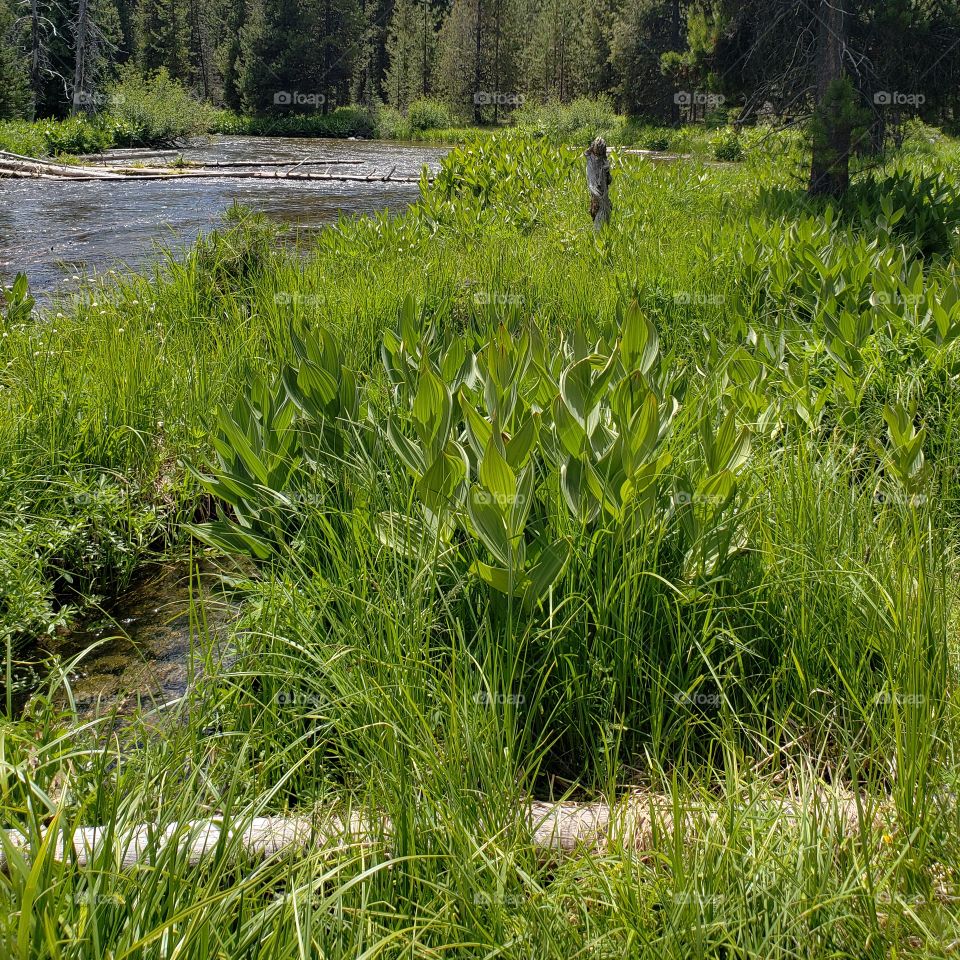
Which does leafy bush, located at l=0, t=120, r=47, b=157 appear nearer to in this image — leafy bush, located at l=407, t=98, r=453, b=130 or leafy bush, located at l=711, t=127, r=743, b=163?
leafy bush, located at l=711, t=127, r=743, b=163

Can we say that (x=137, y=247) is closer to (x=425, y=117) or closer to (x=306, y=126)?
(x=306, y=126)

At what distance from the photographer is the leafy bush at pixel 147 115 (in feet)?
89.8

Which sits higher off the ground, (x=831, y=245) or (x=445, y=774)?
(x=831, y=245)

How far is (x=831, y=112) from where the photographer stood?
8781mm

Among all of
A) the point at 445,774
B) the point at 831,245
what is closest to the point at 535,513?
the point at 445,774

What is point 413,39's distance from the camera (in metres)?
59.6

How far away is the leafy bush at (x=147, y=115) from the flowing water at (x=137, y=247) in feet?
11.5

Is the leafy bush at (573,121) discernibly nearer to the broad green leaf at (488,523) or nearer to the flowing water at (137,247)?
the flowing water at (137,247)

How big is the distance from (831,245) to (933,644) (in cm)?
425

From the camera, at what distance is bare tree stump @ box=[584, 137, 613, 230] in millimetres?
8594

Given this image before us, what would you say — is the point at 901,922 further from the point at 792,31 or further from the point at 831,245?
the point at 792,31

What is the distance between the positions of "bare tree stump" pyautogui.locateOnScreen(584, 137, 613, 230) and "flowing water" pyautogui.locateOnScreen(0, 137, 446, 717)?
297cm

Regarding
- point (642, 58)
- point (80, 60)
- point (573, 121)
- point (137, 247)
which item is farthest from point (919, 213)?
point (642, 58)

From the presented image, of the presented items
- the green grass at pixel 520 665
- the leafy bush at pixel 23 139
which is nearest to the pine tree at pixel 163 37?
the leafy bush at pixel 23 139
